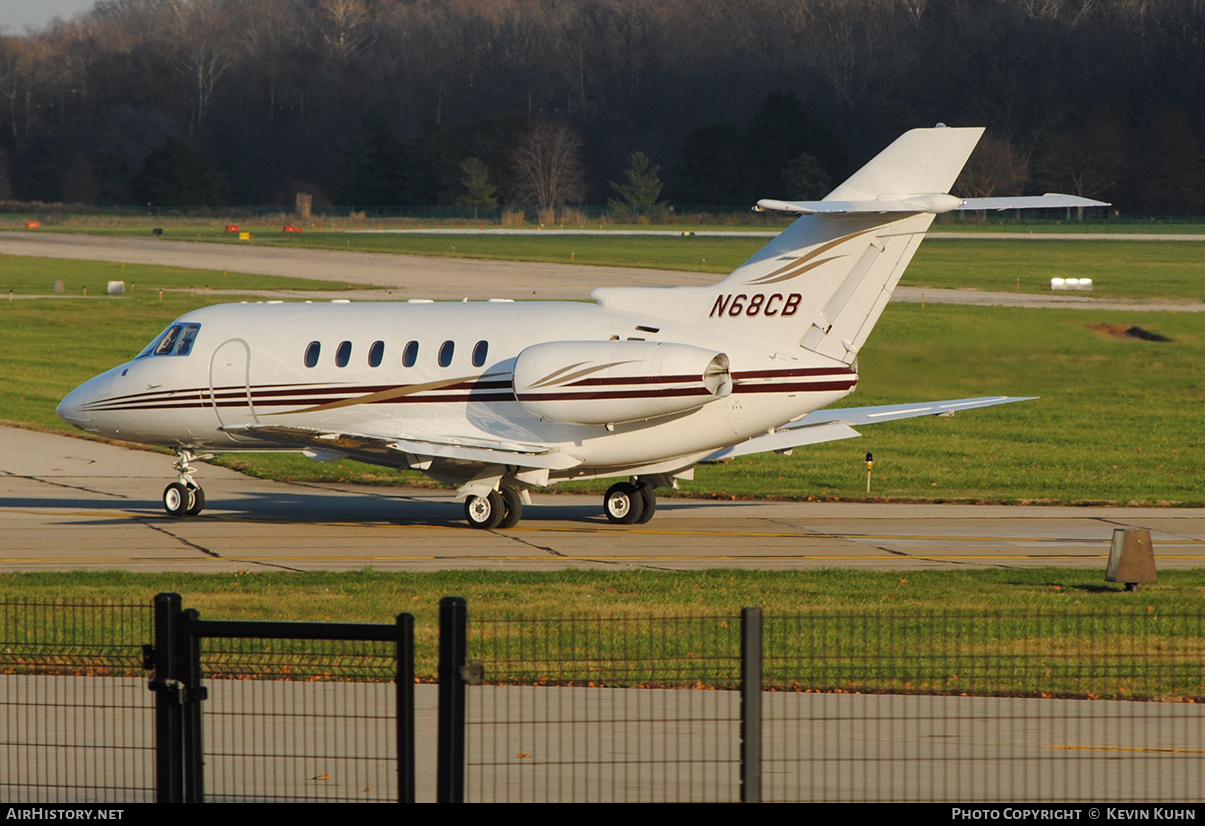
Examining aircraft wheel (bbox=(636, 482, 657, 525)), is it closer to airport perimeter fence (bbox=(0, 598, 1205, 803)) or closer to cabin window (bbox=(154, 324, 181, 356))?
cabin window (bbox=(154, 324, 181, 356))

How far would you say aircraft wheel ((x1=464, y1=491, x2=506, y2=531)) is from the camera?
25.1 m

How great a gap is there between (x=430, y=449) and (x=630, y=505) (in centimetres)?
350

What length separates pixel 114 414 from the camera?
90.4 feet

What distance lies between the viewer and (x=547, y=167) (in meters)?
153

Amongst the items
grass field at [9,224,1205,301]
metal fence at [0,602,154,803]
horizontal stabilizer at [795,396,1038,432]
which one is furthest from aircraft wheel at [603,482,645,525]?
grass field at [9,224,1205,301]

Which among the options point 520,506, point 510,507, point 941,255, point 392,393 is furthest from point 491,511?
point 941,255

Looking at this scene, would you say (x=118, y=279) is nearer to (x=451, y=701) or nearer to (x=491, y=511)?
(x=491, y=511)

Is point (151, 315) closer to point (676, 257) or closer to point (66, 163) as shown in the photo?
point (676, 257)

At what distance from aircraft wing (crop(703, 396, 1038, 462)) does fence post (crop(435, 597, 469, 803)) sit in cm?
1673

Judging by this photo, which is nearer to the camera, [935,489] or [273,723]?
[273,723]

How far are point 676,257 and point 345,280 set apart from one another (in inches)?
815

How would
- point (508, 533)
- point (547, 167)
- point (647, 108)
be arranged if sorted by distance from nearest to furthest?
point (508, 533)
point (547, 167)
point (647, 108)

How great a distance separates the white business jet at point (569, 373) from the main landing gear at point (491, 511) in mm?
34
